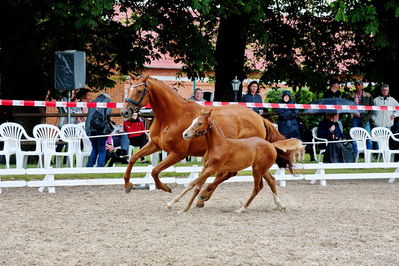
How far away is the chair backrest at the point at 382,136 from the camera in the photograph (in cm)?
1793

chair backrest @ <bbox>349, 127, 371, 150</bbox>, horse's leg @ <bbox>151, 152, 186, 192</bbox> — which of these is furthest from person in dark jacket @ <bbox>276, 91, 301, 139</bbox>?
horse's leg @ <bbox>151, 152, 186, 192</bbox>

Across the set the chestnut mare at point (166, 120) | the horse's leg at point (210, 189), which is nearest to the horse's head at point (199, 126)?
the chestnut mare at point (166, 120)

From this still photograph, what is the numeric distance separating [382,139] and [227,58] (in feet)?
19.8

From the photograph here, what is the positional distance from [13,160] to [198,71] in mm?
5658

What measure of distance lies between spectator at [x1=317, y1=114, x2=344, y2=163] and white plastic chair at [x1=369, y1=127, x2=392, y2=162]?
0.78 metres

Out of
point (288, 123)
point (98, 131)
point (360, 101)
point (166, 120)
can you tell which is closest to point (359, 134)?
point (360, 101)

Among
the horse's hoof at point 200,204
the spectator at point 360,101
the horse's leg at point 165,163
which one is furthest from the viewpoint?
the spectator at point 360,101

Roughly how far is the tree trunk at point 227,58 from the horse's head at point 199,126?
11.8 meters

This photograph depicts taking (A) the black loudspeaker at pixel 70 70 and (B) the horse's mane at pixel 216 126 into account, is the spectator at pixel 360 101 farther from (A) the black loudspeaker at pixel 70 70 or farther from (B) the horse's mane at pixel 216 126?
(B) the horse's mane at pixel 216 126

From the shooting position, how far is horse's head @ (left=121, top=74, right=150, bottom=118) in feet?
36.4

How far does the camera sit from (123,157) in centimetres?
1681

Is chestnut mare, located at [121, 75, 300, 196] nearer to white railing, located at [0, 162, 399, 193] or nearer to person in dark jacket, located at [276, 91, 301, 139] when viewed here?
white railing, located at [0, 162, 399, 193]

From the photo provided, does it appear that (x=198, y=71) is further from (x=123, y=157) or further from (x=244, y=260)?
(x=244, y=260)

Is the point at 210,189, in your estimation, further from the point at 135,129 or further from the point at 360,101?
the point at 360,101
